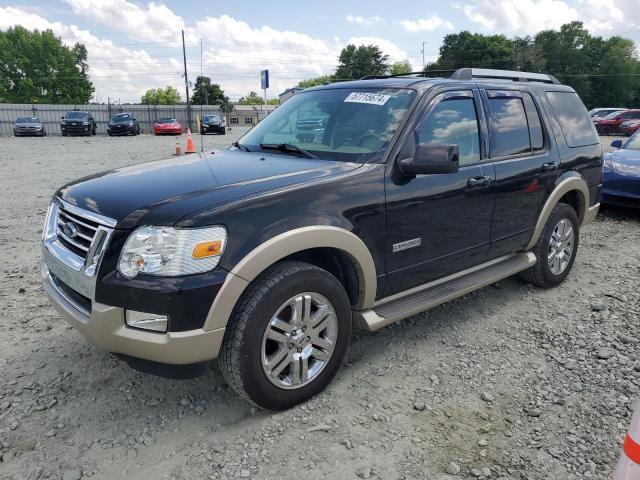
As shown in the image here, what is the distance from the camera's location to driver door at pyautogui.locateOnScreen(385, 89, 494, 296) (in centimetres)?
315

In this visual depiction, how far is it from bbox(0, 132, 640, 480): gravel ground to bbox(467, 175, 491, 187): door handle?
1134 mm

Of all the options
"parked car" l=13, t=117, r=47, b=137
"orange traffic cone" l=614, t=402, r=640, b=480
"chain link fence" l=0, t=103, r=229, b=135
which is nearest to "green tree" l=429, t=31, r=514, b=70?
"chain link fence" l=0, t=103, r=229, b=135

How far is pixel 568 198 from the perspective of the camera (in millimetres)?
4844

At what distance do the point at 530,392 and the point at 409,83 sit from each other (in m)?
2.21

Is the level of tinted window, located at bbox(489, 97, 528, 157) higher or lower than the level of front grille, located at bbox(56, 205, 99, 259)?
higher

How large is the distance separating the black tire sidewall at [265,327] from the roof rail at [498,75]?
7.17 feet

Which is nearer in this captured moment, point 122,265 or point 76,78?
point 122,265

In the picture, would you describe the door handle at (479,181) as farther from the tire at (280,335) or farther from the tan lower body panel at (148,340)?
the tan lower body panel at (148,340)

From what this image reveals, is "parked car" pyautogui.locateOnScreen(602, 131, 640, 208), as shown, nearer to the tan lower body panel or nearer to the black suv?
the black suv

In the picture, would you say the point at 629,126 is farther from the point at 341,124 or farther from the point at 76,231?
the point at 76,231

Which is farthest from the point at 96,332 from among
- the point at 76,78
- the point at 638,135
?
the point at 76,78

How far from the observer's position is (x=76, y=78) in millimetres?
82750

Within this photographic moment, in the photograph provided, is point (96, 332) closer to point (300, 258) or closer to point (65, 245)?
point (65, 245)

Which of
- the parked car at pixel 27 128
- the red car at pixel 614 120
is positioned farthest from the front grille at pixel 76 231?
the parked car at pixel 27 128
